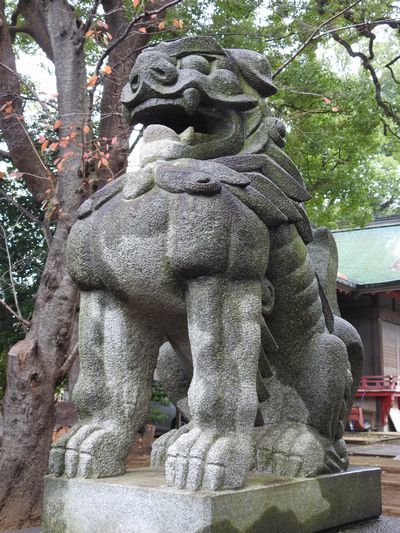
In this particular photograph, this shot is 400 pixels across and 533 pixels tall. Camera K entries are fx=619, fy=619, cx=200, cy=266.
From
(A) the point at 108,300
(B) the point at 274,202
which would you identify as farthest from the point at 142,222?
(B) the point at 274,202

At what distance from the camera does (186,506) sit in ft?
6.60

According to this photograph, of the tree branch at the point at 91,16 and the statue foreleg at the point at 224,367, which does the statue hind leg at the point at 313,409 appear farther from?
the tree branch at the point at 91,16

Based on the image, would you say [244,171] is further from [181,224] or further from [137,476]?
[137,476]

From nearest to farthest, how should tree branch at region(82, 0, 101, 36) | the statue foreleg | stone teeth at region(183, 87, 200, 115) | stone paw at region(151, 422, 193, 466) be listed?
the statue foreleg
stone teeth at region(183, 87, 200, 115)
stone paw at region(151, 422, 193, 466)
tree branch at region(82, 0, 101, 36)

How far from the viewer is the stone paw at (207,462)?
208 cm

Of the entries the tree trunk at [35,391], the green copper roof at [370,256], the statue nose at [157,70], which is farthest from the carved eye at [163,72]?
the green copper roof at [370,256]

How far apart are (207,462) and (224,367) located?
37cm

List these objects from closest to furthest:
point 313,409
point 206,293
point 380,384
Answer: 1. point 206,293
2. point 313,409
3. point 380,384

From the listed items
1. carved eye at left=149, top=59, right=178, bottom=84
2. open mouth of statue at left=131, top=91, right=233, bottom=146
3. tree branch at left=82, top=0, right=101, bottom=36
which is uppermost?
tree branch at left=82, top=0, right=101, bottom=36

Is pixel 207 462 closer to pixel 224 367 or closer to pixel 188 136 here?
pixel 224 367

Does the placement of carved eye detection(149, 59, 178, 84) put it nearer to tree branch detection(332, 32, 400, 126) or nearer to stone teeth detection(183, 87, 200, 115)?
stone teeth detection(183, 87, 200, 115)

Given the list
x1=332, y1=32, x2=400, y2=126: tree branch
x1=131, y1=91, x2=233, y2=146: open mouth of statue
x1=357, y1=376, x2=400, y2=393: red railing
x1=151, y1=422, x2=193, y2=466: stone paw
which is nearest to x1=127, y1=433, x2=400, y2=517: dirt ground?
x1=151, y1=422, x2=193, y2=466: stone paw

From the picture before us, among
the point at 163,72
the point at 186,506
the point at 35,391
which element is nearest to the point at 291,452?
the point at 186,506

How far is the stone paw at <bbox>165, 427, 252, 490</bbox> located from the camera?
2082 mm
